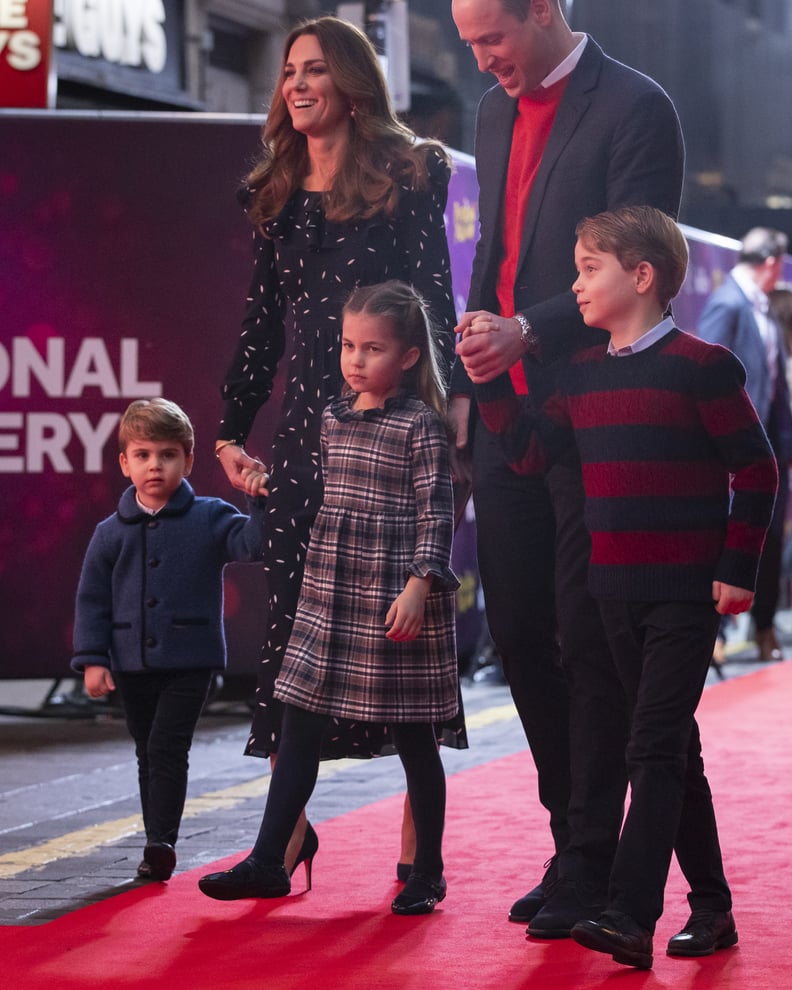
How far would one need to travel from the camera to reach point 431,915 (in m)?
4.32

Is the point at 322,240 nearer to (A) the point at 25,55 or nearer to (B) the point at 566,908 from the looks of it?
(B) the point at 566,908

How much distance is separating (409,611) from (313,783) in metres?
0.47

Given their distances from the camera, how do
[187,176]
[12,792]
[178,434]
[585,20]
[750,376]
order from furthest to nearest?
[585,20]
[750,376]
[187,176]
[12,792]
[178,434]

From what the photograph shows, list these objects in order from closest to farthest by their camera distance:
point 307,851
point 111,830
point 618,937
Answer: point 618,937
point 307,851
point 111,830

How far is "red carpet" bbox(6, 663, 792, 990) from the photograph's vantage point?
3746 millimetres

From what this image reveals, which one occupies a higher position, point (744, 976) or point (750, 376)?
point (750, 376)

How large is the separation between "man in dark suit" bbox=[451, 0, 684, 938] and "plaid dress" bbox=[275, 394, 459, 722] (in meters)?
0.13

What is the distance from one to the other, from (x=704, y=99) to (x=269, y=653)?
19920mm

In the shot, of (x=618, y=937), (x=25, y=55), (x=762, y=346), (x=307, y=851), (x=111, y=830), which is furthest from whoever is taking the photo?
(x=762, y=346)

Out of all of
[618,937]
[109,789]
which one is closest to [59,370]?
[109,789]

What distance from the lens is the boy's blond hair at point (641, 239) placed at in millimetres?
3861

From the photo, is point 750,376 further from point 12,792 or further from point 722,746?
point 12,792

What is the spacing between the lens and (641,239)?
387 centimetres

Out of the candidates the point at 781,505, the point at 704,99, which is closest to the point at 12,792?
the point at 781,505
